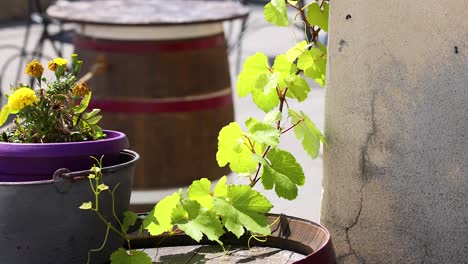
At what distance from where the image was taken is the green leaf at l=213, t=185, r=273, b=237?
1636 mm

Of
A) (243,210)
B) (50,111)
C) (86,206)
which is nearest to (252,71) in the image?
(243,210)

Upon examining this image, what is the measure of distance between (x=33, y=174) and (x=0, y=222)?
10 centimetres

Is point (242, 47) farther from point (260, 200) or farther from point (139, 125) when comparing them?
point (260, 200)

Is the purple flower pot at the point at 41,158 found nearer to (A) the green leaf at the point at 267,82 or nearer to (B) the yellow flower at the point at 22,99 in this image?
(B) the yellow flower at the point at 22,99

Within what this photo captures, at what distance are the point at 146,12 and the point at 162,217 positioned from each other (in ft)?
6.69

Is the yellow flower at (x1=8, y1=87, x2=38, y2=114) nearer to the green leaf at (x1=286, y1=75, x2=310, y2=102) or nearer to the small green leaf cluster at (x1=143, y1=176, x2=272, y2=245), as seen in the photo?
the small green leaf cluster at (x1=143, y1=176, x2=272, y2=245)

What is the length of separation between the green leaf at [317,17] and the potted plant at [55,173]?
570mm

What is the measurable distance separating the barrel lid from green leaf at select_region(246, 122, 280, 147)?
1.65 meters

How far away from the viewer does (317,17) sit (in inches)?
80.6

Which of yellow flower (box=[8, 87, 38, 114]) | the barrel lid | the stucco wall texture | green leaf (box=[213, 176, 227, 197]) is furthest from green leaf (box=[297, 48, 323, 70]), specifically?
the barrel lid

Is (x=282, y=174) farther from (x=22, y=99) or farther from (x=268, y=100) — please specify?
(x=22, y=99)

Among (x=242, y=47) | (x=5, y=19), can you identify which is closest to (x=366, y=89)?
(x=242, y=47)

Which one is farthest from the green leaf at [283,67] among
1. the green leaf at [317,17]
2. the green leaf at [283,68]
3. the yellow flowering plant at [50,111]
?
the yellow flowering plant at [50,111]

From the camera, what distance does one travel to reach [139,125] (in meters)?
3.47
